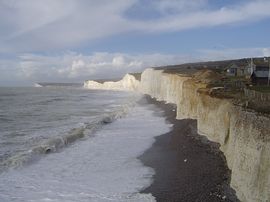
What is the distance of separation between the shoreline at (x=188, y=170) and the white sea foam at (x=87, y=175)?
21.6 inches

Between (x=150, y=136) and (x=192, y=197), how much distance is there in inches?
545

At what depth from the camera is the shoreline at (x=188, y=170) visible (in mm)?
15836

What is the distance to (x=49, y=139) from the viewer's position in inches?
1075

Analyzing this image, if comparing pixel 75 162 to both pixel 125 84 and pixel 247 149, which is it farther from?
pixel 125 84

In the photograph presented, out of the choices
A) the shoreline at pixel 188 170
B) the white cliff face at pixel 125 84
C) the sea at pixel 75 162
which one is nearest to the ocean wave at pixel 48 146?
the sea at pixel 75 162

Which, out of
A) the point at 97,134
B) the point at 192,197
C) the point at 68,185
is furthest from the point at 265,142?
the point at 97,134

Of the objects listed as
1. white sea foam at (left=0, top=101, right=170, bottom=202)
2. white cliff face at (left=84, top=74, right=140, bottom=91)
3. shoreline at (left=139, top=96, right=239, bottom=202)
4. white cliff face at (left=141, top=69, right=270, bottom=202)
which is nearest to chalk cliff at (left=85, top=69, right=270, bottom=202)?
white cliff face at (left=141, top=69, right=270, bottom=202)

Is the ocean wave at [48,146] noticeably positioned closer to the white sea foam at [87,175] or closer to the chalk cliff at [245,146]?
the white sea foam at [87,175]

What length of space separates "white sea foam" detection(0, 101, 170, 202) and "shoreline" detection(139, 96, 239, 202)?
0.55 meters

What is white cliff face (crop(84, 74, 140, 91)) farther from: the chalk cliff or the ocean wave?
the chalk cliff

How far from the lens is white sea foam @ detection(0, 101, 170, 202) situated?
1623 cm

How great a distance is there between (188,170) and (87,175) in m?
4.31

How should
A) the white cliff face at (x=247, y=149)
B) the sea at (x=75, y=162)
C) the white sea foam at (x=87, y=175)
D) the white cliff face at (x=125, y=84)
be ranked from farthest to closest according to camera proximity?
the white cliff face at (x=125, y=84), the sea at (x=75, y=162), the white sea foam at (x=87, y=175), the white cliff face at (x=247, y=149)

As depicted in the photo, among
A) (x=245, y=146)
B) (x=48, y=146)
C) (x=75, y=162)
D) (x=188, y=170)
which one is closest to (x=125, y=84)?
(x=48, y=146)
